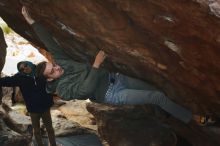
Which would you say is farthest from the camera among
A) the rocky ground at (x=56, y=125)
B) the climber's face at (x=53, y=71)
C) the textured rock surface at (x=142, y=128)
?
the rocky ground at (x=56, y=125)

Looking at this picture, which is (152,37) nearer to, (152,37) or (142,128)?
(152,37)

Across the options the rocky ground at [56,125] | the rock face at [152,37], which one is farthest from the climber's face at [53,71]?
the rocky ground at [56,125]

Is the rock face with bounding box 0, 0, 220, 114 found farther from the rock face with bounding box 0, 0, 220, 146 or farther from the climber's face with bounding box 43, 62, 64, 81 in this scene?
the climber's face with bounding box 43, 62, 64, 81

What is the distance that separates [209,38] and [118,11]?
1.45 metres

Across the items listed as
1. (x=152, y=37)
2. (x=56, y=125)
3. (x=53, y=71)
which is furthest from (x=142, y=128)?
(x=152, y=37)

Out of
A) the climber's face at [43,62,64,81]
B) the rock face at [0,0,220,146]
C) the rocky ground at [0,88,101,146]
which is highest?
the rock face at [0,0,220,146]

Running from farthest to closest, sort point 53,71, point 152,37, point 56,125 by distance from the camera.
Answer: point 56,125 < point 53,71 < point 152,37

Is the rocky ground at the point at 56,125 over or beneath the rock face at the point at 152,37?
beneath

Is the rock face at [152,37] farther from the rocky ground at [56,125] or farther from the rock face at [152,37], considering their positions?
the rocky ground at [56,125]

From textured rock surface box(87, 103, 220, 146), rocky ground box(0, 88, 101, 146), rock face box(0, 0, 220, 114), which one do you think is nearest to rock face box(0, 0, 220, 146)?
rock face box(0, 0, 220, 114)

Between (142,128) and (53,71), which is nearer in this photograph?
(53,71)

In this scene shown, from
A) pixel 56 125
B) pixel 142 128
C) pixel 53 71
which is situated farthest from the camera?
pixel 56 125

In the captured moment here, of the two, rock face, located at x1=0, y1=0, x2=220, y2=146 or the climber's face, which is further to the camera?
the climber's face

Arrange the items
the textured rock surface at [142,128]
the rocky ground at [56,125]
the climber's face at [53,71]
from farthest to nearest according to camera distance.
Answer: the rocky ground at [56,125] < the textured rock surface at [142,128] < the climber's face at [53,71]
